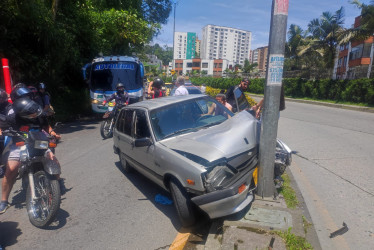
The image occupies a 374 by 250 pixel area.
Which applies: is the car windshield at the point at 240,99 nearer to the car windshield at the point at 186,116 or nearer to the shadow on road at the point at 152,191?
the car windshield at the point at 186,116

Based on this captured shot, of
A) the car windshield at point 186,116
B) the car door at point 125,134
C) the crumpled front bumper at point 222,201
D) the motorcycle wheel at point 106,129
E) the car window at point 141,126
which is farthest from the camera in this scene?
the motorcycle wheel at point 106,129

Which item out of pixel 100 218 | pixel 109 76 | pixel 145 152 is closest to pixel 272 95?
pixel 145 152

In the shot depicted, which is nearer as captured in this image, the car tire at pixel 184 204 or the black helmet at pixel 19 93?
the car tire at pixel 184 204

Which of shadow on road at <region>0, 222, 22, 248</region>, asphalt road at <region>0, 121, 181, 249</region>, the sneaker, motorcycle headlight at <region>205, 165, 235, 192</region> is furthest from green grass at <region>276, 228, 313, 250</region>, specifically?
the sneaker

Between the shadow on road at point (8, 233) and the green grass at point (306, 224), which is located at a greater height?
the green grass at point (306, 224)

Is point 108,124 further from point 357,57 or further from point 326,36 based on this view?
point 357,57

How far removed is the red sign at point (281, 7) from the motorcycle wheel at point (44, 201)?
370cm

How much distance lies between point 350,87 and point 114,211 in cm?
1939

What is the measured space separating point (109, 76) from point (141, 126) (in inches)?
329

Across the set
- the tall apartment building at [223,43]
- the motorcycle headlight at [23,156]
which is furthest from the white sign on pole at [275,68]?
the tall apartment building at [223,43]

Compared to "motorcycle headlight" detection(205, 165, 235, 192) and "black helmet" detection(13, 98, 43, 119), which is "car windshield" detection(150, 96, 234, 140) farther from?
"black helmet" detection(13, 98, 43, 119)

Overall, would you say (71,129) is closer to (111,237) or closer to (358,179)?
(111,237)

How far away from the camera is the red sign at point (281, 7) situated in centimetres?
345

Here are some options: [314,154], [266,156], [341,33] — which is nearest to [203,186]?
[266,156]
